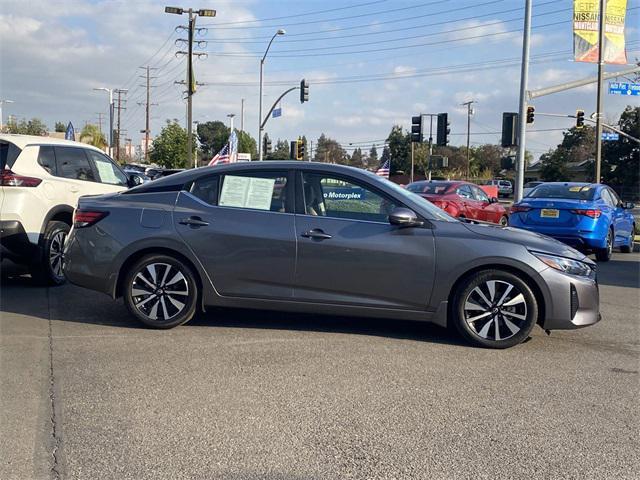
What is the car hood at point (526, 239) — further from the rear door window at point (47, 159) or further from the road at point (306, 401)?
the rear door window at point (47, 159)

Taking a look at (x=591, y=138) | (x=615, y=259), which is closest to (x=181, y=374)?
(x=615, y=259)

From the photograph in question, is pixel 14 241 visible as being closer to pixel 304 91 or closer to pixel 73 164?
pixel 73 164

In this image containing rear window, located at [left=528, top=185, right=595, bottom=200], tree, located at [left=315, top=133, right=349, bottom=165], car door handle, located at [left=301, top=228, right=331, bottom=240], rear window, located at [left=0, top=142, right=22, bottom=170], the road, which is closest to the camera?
the road

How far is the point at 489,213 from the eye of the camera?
16.6 m

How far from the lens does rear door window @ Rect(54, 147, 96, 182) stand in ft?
27.4

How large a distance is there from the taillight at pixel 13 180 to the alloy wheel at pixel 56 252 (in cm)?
72

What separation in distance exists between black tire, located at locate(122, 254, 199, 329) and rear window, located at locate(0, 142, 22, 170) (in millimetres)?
2729

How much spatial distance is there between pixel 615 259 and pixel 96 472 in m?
12.2

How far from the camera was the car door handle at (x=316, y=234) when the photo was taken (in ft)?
19.1

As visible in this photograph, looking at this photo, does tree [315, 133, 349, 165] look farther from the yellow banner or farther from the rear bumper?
the rear bumper

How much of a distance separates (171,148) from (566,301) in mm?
49931

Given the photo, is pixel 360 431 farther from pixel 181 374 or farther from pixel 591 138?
pixel 591 138

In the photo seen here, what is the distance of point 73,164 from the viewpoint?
28.2 feet

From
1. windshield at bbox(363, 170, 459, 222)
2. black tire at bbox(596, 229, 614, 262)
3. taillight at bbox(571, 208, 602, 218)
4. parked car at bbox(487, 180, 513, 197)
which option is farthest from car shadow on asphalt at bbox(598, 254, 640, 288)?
parked car at bbox(487, 180, 513, 197)
